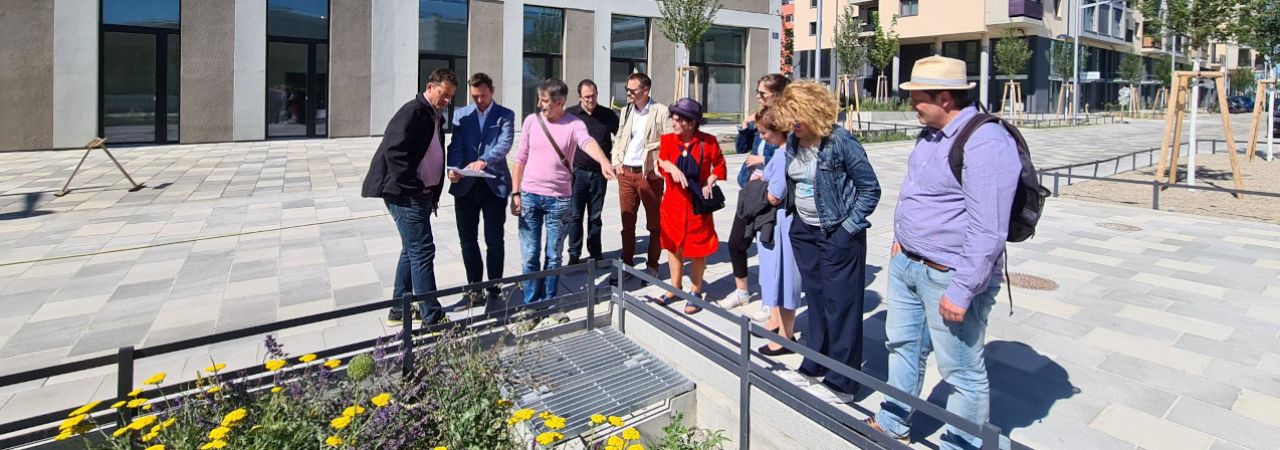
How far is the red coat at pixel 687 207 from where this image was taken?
17.8 feet

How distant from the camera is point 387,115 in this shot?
74.7 ft

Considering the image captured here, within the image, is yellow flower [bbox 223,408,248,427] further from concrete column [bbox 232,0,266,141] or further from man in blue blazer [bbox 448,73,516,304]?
concrete column [bbox 232,0,266,141]

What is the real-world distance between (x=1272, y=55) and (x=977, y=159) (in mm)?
18596

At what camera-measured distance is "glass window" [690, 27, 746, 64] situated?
97.3 feet

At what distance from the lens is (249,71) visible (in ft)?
66.6

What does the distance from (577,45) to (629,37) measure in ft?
8.12

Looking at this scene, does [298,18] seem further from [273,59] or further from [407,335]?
[407,335]

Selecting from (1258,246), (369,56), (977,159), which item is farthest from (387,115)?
(977,159)

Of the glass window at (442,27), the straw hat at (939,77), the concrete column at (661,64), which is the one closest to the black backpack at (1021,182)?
the straw hat at (939,77)

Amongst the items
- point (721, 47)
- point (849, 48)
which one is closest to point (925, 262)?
point (849, 48)

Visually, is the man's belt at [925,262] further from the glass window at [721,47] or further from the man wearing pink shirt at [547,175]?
the glass window at [721,47]

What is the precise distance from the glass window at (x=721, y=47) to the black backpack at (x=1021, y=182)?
27.1 m

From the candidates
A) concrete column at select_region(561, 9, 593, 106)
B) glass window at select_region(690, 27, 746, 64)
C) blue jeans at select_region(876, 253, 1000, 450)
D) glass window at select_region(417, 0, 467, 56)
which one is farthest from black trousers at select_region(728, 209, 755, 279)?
glass window at select_region(690, 27, 746, 64)

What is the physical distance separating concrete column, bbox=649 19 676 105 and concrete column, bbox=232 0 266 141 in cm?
1279
